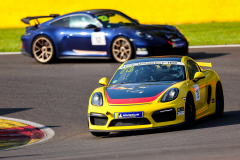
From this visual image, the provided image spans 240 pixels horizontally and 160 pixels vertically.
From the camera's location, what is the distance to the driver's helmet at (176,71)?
27.4ft

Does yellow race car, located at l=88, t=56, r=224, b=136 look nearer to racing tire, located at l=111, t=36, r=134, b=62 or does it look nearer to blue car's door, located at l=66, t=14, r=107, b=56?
racing tire, located at l=111, t=36, r=134, b=62

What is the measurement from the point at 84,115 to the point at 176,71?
2299mm

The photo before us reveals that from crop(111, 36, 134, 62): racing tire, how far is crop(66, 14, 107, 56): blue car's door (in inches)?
12.4

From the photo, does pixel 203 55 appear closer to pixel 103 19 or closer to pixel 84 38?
pixel 103 19

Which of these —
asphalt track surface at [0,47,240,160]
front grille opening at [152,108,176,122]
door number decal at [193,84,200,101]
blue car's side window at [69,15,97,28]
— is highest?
blue car's side window at [69,15,97,28]

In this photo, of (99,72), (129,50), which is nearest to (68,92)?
(99,72)

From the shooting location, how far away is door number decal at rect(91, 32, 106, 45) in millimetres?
14508

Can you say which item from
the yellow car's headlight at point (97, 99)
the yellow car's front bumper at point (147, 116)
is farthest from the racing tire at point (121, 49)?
the yellow car's front bumper at point (147, 116)

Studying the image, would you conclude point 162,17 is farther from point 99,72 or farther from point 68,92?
point 68,92

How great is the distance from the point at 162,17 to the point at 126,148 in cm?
2009

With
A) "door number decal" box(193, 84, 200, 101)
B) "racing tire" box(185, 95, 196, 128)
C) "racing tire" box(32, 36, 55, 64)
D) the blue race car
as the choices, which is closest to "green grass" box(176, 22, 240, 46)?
the blue race car

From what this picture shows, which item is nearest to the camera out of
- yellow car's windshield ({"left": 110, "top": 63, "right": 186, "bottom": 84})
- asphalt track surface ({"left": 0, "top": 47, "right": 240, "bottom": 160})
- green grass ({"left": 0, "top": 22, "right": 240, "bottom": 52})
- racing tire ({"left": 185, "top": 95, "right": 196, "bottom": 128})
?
asphalt track surface ({"left": 0, "top": 47, "right": 240, "bottom": 160})

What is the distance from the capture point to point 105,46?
1448cm

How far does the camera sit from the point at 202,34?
68.6ft
